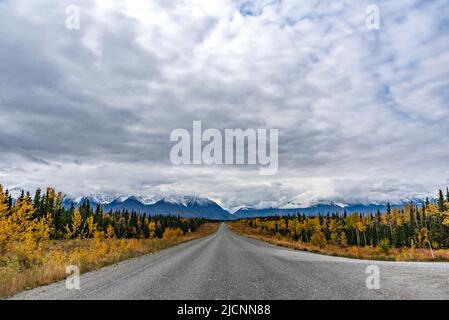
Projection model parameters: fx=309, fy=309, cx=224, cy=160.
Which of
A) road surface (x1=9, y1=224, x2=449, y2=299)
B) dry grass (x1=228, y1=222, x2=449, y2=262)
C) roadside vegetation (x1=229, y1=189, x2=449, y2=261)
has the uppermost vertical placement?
road surface (x1=9, y1=224, x2=449, y2=299)

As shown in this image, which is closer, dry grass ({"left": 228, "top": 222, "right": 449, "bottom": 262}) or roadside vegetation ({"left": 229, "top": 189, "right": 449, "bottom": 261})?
dry grass ({"left": 228, "top": 222, "right": 449, "bottom": 262})

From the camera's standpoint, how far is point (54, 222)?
87.7m

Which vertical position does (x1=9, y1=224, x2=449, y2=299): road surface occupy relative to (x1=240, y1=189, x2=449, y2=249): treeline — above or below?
above

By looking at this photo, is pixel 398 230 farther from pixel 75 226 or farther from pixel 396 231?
pixel 75 226

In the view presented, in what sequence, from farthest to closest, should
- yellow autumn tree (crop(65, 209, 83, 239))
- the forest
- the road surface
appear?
the forest → yellow autumn tree (crop(65, 209, 83, 239)) → the road surface

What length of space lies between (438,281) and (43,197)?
114 metres

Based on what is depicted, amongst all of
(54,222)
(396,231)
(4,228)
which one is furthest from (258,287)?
(396,231)

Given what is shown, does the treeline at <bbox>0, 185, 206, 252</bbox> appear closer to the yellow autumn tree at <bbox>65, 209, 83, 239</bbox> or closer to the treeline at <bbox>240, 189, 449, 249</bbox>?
the yellow autumn tree at <bbox>65, 209, 83, 239</bbox>

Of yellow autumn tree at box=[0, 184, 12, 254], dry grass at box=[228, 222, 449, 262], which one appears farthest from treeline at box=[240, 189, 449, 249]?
yellow autumn tree at box=[0, 184, 12, 254]

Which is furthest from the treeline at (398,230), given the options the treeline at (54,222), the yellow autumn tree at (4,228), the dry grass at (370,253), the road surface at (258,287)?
the road surface at (258,287)

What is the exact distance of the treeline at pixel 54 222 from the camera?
66.6ft

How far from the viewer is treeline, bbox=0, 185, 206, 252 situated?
2030 centimetres

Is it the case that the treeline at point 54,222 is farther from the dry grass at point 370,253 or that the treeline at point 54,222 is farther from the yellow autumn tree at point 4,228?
the dry grass at point 370,253
